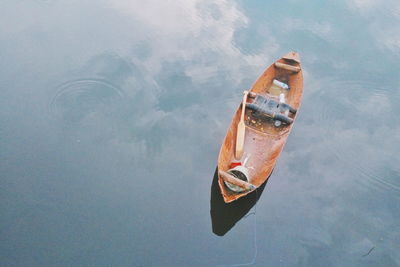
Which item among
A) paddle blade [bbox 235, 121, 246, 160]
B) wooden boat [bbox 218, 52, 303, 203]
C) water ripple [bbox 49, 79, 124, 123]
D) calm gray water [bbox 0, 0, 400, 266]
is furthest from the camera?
water ripple [bbox 49, 79, 124, 123]

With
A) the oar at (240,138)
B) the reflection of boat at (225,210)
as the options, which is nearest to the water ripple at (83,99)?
the oar at (240,138)

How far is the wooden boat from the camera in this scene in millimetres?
10930

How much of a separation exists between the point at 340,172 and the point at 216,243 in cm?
559

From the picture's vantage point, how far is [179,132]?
1341 cm

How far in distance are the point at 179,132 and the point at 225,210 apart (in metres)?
3.67

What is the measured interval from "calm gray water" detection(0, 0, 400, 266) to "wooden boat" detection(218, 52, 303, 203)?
100cm

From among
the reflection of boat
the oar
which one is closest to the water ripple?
the oar

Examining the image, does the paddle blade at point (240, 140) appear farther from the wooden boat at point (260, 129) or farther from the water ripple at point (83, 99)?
the water ripple at point (83, 99)

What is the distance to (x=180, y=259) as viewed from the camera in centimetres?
1014

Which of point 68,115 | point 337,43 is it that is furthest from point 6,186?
point 337,43

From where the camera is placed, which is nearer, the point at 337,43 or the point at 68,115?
the point at 68,115

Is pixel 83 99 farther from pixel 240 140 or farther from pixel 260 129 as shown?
pixel 260 129

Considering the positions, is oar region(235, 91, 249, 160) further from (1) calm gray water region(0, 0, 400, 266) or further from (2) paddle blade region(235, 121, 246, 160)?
(1) calm gray water region(0, 0, 400, 266)

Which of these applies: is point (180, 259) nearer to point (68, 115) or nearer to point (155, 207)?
point (155, 207)
